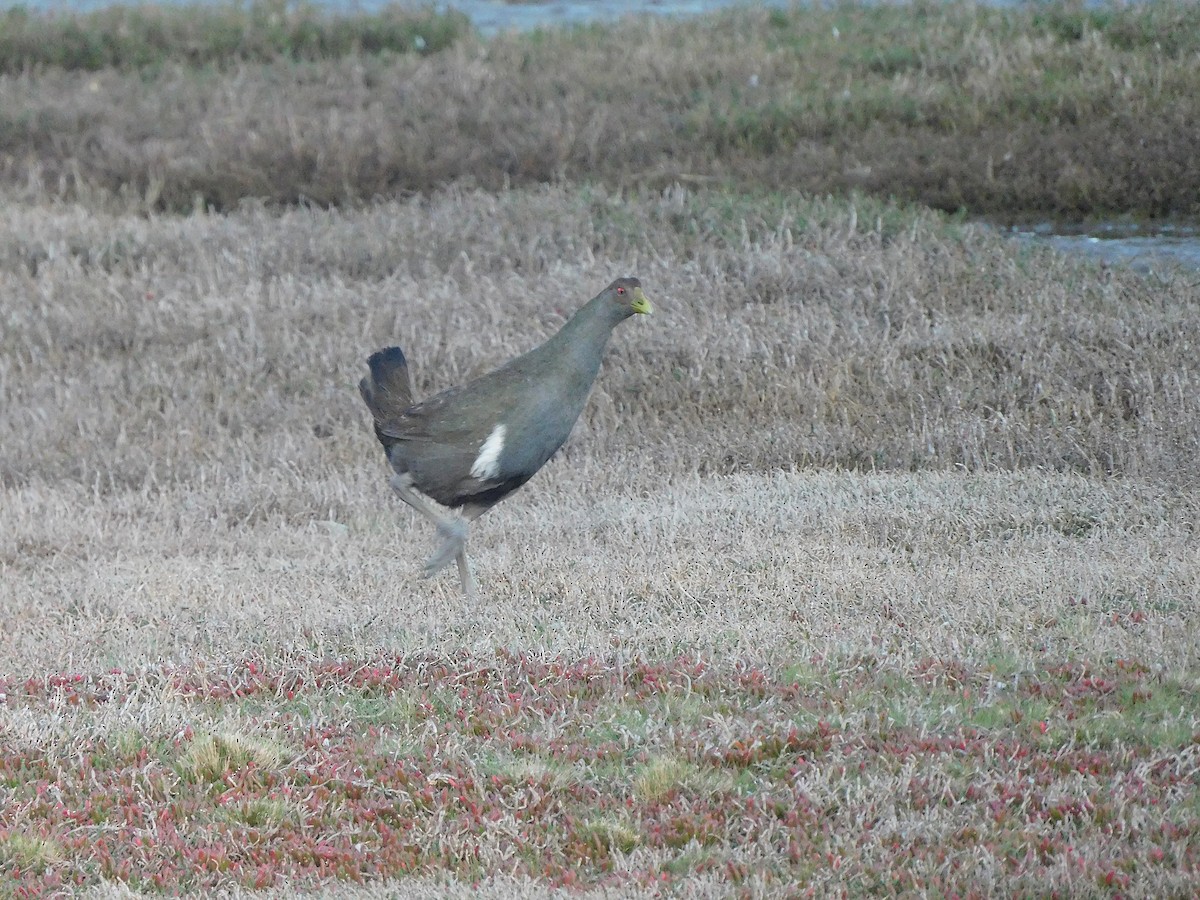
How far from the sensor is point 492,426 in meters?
6.40

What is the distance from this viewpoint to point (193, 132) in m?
16.0

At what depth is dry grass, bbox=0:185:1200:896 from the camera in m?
4.21

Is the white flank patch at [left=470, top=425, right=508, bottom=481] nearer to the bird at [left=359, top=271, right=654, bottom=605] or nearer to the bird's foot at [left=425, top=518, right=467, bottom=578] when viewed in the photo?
the bird at [left=359, top=271, right=654, bottom=605]

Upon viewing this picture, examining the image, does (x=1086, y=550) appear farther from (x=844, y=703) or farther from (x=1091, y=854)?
(x=1091, y=854)

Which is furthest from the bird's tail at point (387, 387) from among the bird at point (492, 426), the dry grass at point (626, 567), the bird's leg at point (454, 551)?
the dry grass at point (626, 567)

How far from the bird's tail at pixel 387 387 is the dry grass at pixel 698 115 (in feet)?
23.9

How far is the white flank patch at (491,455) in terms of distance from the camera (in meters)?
6.36

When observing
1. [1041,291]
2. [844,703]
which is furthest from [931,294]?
[844,703]

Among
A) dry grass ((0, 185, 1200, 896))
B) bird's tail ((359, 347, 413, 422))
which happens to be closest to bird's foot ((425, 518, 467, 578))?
dry grass ((0, 185, 1200, 896))

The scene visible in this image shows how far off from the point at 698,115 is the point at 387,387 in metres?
8.70

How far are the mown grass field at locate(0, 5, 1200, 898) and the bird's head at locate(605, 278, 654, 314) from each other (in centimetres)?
109

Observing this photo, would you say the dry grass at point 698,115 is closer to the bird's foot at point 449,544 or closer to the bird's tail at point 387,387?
the bird's tail at point 387,387

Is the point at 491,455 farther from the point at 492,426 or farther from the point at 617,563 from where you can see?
the point at 617,563

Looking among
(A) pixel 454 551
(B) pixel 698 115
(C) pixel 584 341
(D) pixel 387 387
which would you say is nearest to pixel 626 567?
(A) pixel 454 551
